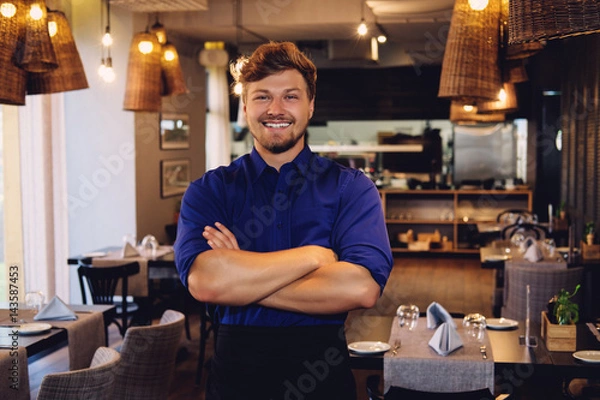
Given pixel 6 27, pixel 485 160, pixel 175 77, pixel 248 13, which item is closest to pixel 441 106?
pixel 485 160

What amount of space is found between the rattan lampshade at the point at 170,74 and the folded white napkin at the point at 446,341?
4.24 m

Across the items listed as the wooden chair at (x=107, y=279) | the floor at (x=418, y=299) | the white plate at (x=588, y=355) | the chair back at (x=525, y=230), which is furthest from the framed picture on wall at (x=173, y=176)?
the white plate at (x=588, y=355)

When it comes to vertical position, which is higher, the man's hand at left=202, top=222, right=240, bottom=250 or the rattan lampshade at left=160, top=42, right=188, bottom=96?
the rattan lampshade at left=160, top=42, right=188, bottom=96

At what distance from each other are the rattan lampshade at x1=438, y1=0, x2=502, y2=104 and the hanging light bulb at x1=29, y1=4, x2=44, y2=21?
A: 241 cm

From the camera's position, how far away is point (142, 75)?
7.10m

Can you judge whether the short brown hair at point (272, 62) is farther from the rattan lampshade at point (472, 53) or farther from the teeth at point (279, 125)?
the rattan lampshade at point (472, 53)

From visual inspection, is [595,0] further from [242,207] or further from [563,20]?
[242,207]

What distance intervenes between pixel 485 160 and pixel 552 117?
Answer: 143cm

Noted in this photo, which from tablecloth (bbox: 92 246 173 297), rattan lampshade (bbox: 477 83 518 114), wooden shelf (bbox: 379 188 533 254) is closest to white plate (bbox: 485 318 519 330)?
rattan lampshade (bbox: 477 83 518 114)

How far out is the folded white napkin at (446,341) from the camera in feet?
12.6

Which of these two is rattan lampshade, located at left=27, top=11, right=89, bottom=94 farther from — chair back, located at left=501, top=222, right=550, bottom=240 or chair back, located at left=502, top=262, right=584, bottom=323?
chair back, located at left=501, top=222, right=550, bottom=240

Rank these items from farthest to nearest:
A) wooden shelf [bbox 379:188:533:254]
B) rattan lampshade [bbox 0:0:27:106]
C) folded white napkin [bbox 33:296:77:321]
A: wooden shelf [bbox 379:188:533:254] → folded white napkin [bbox 33:296:77:321] → rattan lampshade [bbox 0:0:27:106]

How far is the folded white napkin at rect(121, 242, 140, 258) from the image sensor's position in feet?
24.6

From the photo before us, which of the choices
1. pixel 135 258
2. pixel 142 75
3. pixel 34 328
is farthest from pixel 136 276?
pixel 34 328
